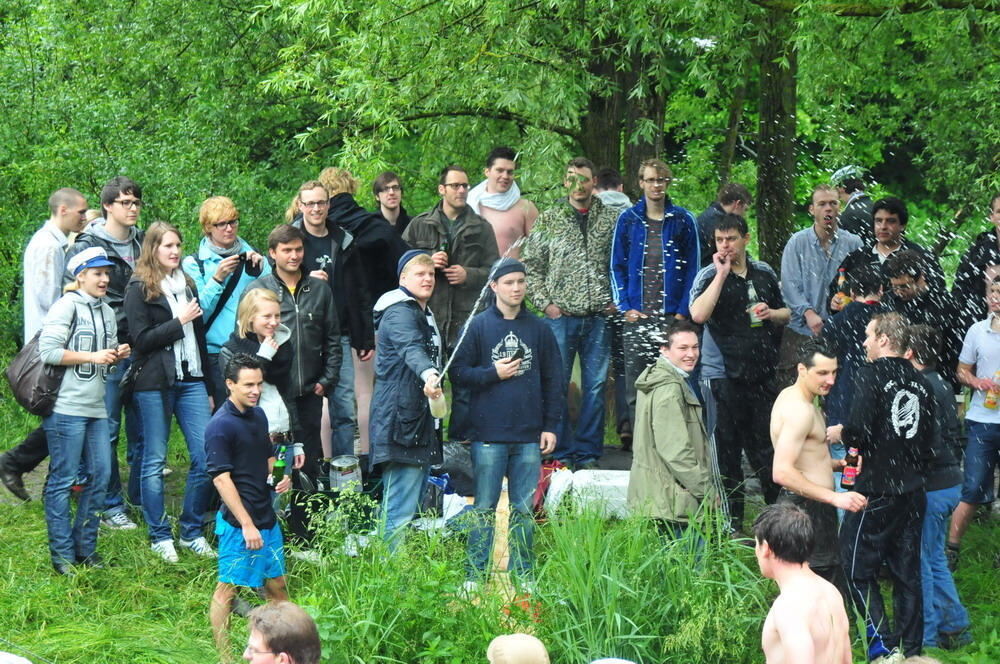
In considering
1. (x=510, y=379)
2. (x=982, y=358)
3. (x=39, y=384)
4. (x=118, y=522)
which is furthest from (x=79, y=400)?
(x=982, y=358)

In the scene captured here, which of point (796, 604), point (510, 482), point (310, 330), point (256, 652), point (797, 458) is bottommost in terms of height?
point (256, 652)

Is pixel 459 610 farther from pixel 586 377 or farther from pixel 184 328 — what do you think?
pixel 586 377

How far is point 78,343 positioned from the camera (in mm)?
8609

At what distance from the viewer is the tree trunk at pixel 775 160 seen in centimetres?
1485

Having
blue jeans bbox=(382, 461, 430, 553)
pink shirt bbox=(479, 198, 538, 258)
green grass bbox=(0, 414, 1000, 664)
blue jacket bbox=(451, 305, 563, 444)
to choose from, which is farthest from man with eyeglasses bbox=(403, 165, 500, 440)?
green grass bbox=(0, 414, 1000, 664)

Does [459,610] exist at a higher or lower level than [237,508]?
lower

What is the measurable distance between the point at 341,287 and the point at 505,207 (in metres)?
1.58

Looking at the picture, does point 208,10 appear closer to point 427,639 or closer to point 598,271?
point 598,271

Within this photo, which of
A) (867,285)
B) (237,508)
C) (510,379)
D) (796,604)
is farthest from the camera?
(867,285)

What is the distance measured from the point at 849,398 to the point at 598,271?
2708 millimetres

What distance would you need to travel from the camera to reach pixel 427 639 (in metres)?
Result: 6.81

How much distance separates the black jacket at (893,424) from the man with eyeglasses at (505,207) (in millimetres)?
4116

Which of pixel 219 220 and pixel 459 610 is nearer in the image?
pixel 459 610

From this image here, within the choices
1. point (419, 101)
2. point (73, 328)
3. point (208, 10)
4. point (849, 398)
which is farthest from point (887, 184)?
point (73, 328)
